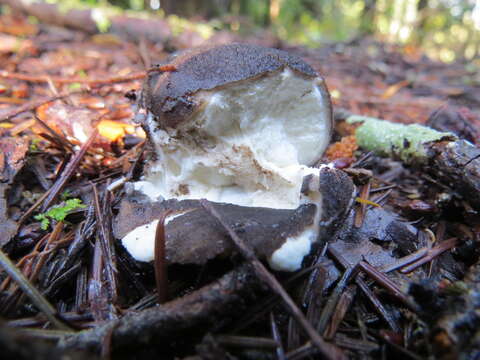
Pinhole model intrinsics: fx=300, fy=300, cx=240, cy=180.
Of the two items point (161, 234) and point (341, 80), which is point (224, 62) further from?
point (341, 80)

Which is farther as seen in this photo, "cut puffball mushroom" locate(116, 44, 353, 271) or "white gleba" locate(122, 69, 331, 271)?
"white gleba" locate(122, 69, 331, 271)

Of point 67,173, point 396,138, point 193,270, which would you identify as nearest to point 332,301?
point 193,270

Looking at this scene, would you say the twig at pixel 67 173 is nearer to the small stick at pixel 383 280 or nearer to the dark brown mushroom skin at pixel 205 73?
the dark brown mushroom skin at pixel 205 73

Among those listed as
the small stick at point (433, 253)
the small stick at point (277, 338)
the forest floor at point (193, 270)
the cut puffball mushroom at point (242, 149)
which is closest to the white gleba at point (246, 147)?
the cut puffball mushroom at point (242, 149)

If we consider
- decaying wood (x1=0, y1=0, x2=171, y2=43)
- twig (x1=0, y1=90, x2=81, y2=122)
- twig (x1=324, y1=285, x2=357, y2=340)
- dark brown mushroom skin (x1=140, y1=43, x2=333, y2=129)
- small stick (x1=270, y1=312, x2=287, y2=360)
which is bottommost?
twig (x1=324, y1=285, x2=357, y2=340)

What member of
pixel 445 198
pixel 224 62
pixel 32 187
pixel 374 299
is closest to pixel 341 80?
pixel 445 198

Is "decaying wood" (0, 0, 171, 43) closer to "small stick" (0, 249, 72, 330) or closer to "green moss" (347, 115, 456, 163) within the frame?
"green moss" (347, 115, 456, 163)

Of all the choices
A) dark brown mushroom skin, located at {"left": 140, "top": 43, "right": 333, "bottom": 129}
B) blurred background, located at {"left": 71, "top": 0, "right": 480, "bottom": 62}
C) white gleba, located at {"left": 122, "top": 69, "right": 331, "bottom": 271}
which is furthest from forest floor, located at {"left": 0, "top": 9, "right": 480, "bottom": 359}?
blurred background, located at {"left": 71, "top": 0, "right": 480, "bottom": 62}
